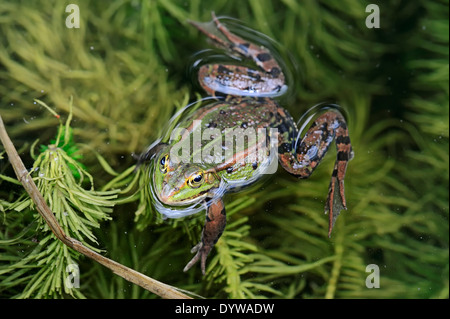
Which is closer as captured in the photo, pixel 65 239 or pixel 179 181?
pixel 65 239

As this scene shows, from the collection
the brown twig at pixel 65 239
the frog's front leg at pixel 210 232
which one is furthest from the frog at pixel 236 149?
the brown twig at pixel 65 239

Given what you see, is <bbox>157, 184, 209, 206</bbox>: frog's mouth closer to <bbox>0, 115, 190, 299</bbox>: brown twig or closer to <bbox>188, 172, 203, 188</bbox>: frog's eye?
<bbox>188, 172, 203, 188</bbox>: frog's eye

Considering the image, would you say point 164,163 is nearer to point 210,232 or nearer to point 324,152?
point 210,232

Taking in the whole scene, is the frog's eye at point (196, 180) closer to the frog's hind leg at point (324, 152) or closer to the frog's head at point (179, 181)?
the frog's head at point (179, 181)

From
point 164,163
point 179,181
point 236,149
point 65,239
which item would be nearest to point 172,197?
point 179,181

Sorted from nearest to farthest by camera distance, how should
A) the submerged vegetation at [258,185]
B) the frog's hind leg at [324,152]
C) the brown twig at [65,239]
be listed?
the brown twig at [65,239] < the submerged vegetation at [258,185] < the frog's hind leg at [324,152]

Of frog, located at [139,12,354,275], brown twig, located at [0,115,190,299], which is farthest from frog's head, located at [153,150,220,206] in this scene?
brown twig, located at [0,115,190,299]

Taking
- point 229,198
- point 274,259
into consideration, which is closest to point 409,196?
point 274,259
